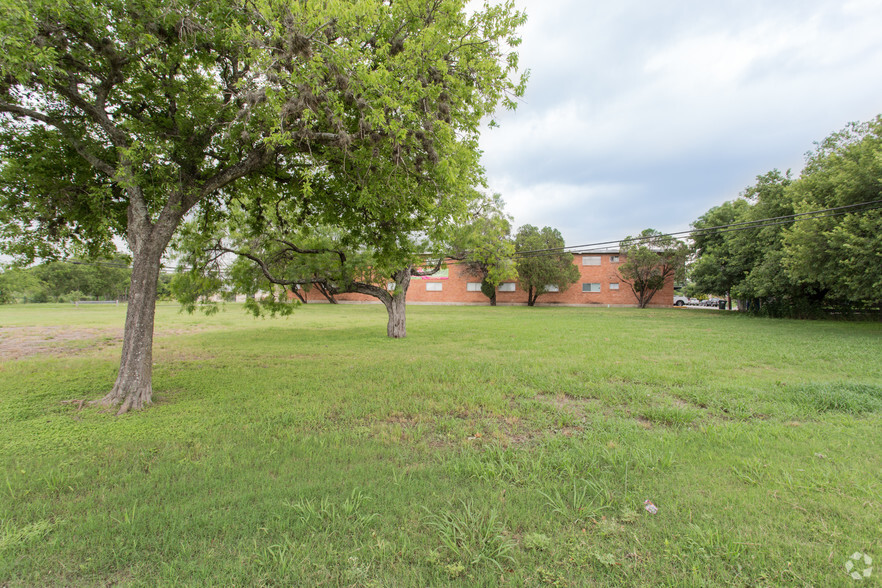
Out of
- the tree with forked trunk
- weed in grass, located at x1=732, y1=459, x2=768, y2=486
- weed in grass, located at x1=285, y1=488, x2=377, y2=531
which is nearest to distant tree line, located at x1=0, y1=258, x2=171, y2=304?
the tree with forked trunk

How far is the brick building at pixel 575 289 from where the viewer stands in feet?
136

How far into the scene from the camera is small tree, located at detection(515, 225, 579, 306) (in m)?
37.3

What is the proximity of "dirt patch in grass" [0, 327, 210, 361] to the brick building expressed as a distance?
22872 millimetres

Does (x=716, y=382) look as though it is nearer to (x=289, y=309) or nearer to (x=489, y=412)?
(x=489, y=412)

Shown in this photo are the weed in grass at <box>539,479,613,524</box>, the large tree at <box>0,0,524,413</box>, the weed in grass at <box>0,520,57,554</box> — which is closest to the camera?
the weed in grass at <box>0,520,57,554</box>

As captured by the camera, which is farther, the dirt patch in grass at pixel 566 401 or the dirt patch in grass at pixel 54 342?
the dirt patch in grass at pixel 54 342

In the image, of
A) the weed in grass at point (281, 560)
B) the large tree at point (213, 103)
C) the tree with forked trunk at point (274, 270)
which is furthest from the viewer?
the tree with forked trunk at point (274, 270)

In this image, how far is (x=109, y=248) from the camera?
8.09 meters

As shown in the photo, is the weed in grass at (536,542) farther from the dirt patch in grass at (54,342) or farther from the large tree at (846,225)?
the large tree at (846,225)

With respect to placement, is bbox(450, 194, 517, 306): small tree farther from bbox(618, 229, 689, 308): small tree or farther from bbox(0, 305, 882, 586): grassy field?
bbox(618, 229, 689, 308): small tree

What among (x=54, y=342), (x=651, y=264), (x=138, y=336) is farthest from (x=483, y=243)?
(x=651, y=264)

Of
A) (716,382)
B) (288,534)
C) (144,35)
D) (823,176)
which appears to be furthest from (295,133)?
(823,176)

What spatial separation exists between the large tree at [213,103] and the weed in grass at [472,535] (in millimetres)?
4003

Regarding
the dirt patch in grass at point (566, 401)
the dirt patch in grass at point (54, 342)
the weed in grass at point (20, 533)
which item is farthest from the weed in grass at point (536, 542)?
the dirt patch in grass at point (54, 342)
